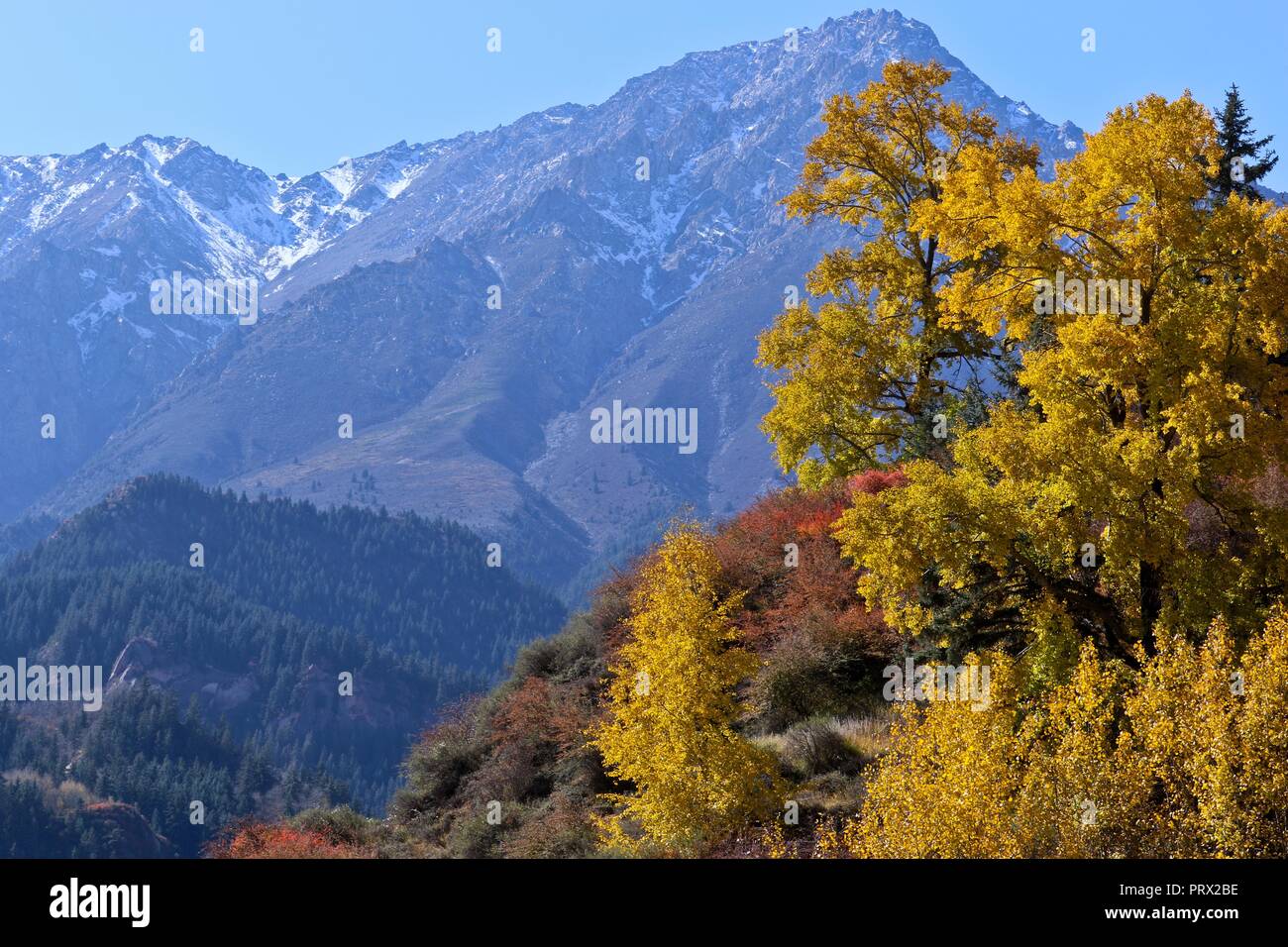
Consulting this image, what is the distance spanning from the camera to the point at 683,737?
88.0ft

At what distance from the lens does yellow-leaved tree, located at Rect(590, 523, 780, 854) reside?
86.3ft

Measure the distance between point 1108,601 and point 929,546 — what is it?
411 centimetres

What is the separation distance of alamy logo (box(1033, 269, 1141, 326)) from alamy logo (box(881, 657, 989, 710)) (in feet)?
22.8

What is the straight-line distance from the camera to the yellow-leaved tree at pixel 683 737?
26.3 metres

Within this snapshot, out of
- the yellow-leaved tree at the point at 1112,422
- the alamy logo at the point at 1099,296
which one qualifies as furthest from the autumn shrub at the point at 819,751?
the alamy logo at the point at 1099,296

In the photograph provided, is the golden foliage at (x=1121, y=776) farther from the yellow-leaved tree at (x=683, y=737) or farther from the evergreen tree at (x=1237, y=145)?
the evergreen tree at (x=1237, y=145)

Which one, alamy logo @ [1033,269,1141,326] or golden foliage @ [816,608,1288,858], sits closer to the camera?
golden foliage @ [816,608,1288,858]

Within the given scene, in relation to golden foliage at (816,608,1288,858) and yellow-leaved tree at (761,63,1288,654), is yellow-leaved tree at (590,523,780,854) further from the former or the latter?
golden foliage at (816,608,1288,858)

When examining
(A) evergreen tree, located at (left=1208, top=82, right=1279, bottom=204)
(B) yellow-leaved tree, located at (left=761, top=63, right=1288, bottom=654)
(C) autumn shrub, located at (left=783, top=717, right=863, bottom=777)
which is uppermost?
(A) evergreen tree, located at (left=1208, top=82, right=1279, bottom=204)

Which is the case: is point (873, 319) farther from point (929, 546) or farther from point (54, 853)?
point (54, 853)
